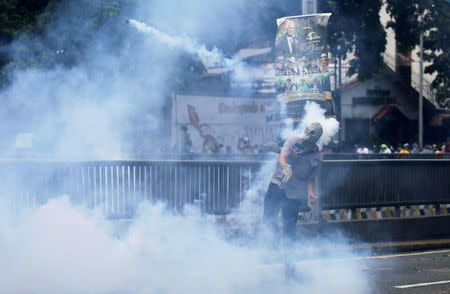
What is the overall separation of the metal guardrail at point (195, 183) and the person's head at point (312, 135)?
3200mm

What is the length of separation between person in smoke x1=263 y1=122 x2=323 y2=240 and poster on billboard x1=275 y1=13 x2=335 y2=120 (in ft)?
7.20

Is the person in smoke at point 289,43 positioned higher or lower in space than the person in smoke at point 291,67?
higher

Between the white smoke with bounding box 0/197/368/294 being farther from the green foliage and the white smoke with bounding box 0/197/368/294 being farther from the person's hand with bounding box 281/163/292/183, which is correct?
the green foliage

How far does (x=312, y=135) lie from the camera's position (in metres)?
7.07

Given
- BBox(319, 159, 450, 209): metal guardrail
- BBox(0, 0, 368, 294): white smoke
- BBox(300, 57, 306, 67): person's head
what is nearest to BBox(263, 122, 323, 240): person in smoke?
BBox(0, 0, 368, 294): white smoke

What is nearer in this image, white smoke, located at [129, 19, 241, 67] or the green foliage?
white smoke, located at [129, 19, 241, 67]

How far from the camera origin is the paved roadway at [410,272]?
23.6ft

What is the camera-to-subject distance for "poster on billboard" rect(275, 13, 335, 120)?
9.33 metres

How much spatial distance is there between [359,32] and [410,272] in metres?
17.7

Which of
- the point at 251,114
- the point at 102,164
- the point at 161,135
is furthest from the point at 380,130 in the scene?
the point at 102,164

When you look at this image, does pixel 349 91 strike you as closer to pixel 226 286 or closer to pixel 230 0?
pixel 230 0

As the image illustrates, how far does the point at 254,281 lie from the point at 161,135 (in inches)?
730

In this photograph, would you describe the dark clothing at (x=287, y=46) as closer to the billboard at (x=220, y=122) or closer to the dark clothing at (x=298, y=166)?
the dark clothing at (x=298, y=166)

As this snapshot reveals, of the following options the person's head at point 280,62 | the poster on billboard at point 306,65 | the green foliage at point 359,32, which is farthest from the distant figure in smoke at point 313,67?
the green foliage at point 359,32
